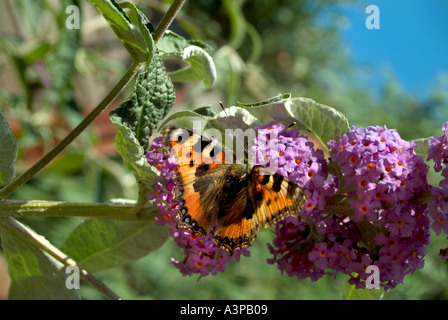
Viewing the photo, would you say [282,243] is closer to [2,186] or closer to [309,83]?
[2,186]

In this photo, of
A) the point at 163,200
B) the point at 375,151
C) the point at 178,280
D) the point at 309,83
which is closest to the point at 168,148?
the point at 163,200

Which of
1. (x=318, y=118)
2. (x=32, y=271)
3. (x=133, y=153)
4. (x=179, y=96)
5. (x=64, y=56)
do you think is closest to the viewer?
(x=133, y=153)

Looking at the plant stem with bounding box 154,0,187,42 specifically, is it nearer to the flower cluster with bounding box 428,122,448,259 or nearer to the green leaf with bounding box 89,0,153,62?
the green leaf with bounding box 89,0,153,62

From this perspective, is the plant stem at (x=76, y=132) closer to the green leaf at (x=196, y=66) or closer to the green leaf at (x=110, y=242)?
the green leaf at (x=196, y=66)

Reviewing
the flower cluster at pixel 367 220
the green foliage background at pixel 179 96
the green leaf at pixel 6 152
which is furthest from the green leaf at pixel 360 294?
the green leaf at pixel 6 152

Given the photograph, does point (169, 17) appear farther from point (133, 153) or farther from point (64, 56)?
point (64, 56)

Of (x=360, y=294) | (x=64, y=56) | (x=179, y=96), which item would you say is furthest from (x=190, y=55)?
(x=179, y=96)
